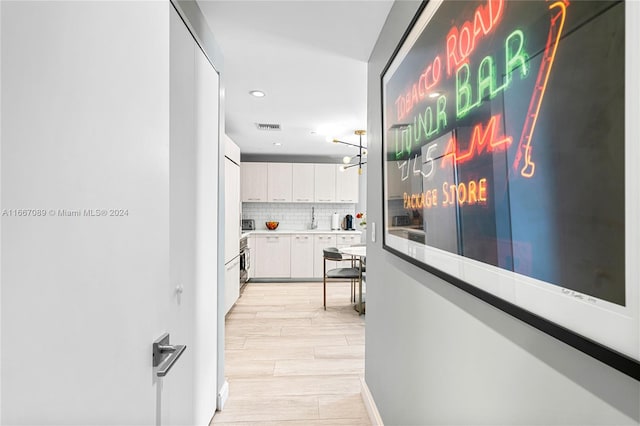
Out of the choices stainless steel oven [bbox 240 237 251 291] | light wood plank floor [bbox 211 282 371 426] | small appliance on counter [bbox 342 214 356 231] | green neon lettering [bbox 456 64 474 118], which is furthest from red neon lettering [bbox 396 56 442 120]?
small appliance on counter [bbox 342 214 356 231]

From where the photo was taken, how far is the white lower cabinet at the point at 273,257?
5500 millimetres

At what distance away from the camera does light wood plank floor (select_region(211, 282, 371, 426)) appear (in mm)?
1958

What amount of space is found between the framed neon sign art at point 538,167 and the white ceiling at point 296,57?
0.82 meters

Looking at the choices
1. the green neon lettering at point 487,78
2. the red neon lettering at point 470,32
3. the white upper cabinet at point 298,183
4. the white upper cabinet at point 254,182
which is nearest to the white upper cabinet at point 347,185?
the white upper cabinet at point 298,183

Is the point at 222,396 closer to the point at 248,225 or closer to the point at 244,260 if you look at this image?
the point at 244,260

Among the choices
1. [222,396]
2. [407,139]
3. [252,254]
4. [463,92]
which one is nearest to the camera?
[463,92]

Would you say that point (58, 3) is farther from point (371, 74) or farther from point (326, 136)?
point (326, 136)

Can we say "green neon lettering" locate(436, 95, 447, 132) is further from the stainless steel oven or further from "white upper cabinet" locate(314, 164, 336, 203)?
"white upper cabinet" locate(314, 164, 336, 203)

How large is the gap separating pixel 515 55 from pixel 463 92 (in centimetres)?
20

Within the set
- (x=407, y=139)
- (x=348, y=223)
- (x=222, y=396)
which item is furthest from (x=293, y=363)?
(x=348, y=223)

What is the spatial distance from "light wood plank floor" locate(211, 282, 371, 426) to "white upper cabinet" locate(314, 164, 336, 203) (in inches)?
87.6

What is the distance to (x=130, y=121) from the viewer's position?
655mm

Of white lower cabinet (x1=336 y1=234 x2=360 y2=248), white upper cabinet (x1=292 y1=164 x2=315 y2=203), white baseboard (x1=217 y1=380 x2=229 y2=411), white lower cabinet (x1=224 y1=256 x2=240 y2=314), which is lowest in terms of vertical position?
white baseboard (x1=217 y1=380 x2=229 y2=411)

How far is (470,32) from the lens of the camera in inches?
30.3
